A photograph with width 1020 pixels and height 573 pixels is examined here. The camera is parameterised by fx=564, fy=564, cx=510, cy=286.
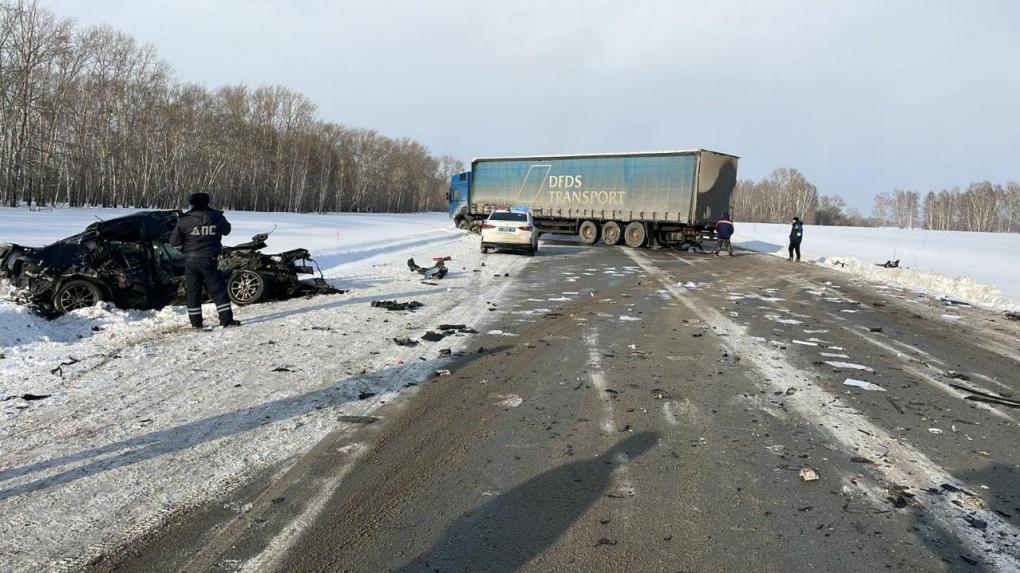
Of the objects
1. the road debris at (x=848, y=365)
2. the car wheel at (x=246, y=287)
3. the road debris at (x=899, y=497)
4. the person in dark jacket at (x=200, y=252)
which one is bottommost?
the road debris at (x=899, y=497)

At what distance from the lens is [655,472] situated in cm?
366

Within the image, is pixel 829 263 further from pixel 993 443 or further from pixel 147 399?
pixel 147 399

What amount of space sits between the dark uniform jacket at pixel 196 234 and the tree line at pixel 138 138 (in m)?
39.4

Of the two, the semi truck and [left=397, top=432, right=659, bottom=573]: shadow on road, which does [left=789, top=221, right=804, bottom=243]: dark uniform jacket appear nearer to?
the semi truck

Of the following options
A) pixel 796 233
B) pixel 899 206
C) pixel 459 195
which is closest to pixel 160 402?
pixel 796 233

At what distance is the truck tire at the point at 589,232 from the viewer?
88.8 feet

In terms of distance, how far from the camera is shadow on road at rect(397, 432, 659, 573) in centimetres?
266

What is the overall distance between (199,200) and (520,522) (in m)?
6.88

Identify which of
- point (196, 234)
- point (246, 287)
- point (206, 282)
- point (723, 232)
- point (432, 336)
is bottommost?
point (432, 336)

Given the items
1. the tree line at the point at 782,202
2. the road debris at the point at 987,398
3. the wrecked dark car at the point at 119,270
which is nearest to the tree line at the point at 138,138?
the wrecked dark car at the point at 119,270

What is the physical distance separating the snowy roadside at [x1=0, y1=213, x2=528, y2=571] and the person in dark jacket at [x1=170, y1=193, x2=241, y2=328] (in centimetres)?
39

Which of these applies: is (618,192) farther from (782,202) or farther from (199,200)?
(782,202)

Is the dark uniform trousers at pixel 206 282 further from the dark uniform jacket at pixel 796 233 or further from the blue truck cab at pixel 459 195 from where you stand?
the blue truck cab at pixel 459 195

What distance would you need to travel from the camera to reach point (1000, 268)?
21453mm
